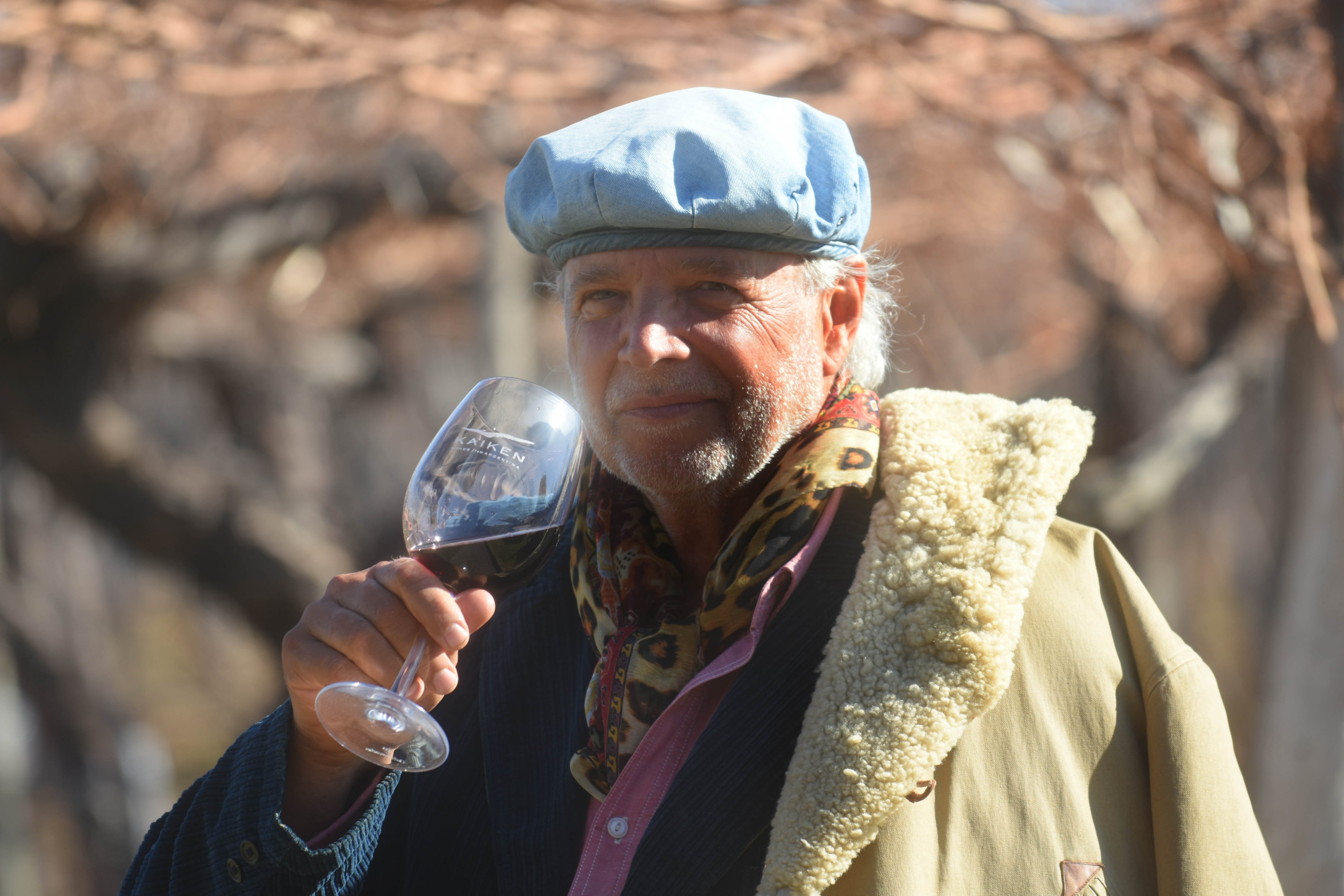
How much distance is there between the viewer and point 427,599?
1.60 metres

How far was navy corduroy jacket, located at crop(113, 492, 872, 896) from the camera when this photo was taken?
1769mm

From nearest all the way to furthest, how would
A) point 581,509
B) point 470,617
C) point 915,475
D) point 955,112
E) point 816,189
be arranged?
point 470,617
point 915,475
point 816,189
point 581,509
point 955,112

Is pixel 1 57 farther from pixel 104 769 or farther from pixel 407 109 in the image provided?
pixel 104 769

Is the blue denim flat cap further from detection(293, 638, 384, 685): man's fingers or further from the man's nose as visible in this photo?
detection(293, 638, 384, 685): man's fingers

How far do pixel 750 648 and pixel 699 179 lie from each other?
30.5 inches

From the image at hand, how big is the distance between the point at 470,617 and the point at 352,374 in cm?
747

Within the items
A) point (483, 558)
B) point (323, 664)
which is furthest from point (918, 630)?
point (323, 664)

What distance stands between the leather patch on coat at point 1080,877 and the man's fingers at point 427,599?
3.01 ft

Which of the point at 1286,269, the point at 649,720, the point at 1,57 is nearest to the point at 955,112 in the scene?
the point at 1286,269

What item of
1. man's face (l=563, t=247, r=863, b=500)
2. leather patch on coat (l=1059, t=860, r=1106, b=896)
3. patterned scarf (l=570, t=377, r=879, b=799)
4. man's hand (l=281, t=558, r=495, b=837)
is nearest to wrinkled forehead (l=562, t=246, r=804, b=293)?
man's face (l=563, t=247, r=863, b=500)

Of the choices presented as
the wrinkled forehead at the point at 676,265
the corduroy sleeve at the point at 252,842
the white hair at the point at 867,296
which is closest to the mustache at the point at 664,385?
the wrinkled forehead at the point at 676,265

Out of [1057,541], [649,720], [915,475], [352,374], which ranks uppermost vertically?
[915,475]

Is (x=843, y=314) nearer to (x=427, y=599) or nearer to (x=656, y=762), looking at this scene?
(x=656, y=762)

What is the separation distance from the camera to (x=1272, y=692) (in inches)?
178
